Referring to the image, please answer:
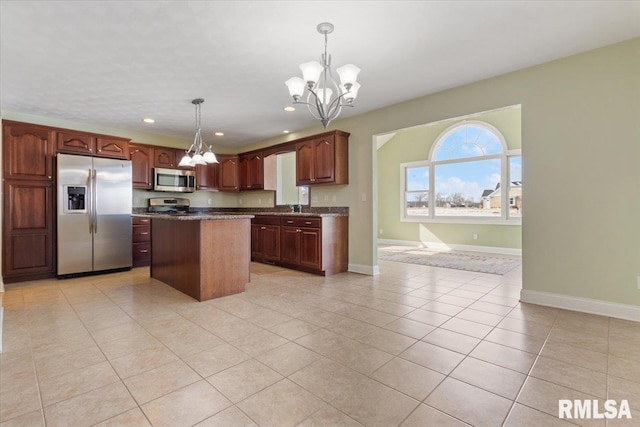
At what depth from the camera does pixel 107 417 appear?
5.04 ft

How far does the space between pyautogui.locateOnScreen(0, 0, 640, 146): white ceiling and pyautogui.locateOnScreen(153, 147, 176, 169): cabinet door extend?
1.74 metres

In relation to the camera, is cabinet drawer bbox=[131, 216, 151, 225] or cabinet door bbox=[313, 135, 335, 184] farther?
cabinet drawer bbox=[131, 216, 151, 225]

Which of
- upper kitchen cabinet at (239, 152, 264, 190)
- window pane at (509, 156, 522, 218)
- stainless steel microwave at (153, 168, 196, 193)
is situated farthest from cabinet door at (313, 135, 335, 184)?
window pane at (509, 156, 522, 218)

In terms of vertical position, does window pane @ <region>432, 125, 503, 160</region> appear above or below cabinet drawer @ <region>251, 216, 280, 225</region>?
above

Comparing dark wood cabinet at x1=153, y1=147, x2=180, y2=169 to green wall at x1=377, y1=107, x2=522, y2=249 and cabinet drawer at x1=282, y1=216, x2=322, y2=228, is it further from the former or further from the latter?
green wall at x1=377, y1=107, x2=522, y2=249

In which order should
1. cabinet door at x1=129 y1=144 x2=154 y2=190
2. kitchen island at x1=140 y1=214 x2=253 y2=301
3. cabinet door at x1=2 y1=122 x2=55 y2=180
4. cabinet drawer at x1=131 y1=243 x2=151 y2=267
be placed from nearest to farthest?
kitchen island at x1=140 y1=214 x2=253 y2=301 → cabinet door at x1=2 y1=122 x2=55 y2=180 → cabinet drawer at x1=131 y1=243 x2=151 y2=267 → cabinet door at x1=129 y1=144 x2=154 y2=190

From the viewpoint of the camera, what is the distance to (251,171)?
669 cm

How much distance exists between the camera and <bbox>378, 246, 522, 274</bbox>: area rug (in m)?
5.21

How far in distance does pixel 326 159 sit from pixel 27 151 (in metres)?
4.36

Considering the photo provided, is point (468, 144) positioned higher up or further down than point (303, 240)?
higher up

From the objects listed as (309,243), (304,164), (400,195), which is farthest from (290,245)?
(400,195)

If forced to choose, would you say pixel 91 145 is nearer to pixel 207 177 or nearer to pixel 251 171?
pixel 207 177

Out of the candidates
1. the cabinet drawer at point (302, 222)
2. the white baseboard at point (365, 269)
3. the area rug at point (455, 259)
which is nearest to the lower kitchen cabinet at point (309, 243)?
the cabinet drawer at point (302, 222)

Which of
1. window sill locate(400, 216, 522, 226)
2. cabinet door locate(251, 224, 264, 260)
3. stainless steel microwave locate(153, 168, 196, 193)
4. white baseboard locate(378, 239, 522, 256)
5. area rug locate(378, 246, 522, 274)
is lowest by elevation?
area rug locate(378, 246, 522, 274)
